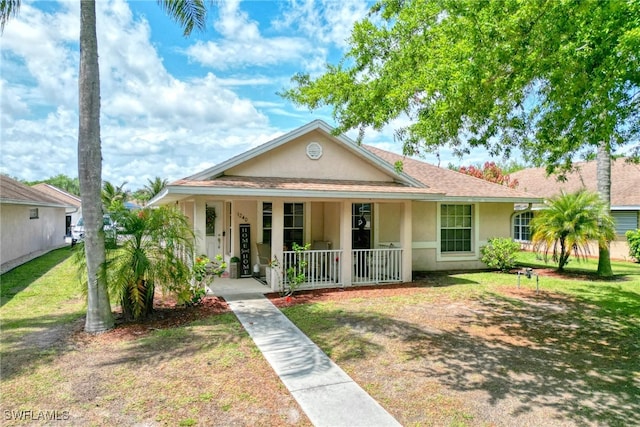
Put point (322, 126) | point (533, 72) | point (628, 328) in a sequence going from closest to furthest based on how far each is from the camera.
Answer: point (533, 72) < point (628, 328) < point (322, 126)

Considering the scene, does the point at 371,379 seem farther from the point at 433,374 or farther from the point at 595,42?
the point at 595,42

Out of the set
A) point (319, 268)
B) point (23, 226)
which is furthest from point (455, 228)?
point (23, 226)

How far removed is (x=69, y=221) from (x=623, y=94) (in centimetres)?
4487

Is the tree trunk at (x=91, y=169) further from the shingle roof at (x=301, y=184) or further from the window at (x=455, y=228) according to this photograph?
the window at (x=455, y=228)

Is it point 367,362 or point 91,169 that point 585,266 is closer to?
point 367,362

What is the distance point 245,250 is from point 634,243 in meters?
18.5

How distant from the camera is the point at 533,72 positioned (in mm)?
5562

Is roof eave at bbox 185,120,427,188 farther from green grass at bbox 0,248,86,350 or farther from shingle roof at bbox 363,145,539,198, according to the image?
green grass at bbox 0,248,86,350

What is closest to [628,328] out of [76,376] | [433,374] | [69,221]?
[433,374]

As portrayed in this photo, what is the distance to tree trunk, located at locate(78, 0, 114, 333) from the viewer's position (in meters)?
6.65

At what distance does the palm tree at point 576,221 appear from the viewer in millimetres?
12805

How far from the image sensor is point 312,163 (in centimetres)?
1167

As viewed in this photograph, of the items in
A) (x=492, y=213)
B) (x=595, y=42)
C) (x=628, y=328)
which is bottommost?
(x=628, y=328)

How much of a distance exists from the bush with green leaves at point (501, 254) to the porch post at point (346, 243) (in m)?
6.30
